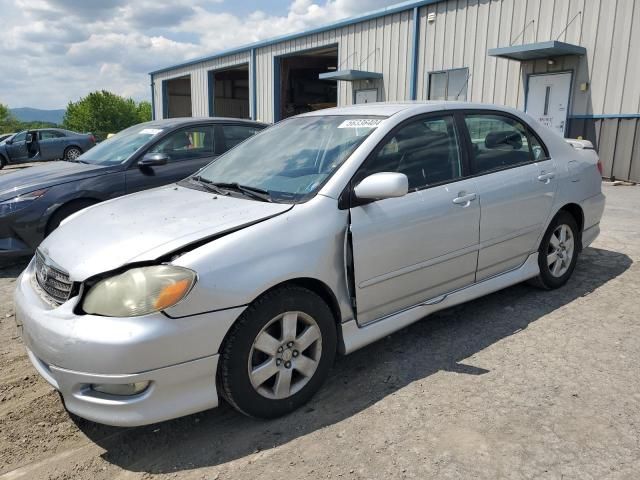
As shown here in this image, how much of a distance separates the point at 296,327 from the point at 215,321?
475mm

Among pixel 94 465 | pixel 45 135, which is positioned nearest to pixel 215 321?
pixel 94 465

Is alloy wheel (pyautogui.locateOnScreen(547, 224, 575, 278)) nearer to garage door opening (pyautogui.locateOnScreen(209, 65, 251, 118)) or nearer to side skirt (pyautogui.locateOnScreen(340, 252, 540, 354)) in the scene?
side skirt (pyautogui.locateOnScreen(340, 252, 540, 354))

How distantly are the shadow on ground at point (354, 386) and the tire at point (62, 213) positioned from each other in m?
3.19

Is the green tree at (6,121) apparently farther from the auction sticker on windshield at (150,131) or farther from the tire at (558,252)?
the tire at (558,252)

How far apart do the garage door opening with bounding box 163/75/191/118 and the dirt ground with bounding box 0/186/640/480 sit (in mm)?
28964

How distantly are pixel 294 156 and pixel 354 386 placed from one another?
146 cm

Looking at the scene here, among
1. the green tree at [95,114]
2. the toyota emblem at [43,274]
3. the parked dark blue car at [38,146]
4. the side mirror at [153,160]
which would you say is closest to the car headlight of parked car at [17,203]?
the side mirror at [153,160]

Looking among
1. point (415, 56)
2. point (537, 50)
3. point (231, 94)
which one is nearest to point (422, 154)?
point (537, 50)

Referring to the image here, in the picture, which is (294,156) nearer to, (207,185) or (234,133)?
(207,185)

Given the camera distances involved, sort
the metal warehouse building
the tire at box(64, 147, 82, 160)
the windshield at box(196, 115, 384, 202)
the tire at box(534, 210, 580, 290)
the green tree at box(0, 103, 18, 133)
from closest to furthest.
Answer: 1. the windshield at box(196, 115, 384, 202)
2. the tire at box(534, 210, 580, 290)
3. the metal warehouse building
4. the tire at box(64, 147, 82, 160)
5. the green tree at box(0, 103, 18, 133)

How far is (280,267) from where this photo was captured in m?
2.54

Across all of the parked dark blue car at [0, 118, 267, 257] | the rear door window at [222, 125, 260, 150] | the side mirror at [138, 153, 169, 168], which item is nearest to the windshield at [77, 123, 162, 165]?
the parked dark blue car at [0, 118, 267, 257]

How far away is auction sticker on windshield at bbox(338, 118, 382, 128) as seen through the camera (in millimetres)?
3262

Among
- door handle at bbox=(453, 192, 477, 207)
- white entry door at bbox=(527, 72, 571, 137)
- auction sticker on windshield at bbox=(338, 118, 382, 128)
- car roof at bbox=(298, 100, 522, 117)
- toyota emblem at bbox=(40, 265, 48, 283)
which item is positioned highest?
white entry door at bbox=(527, 72, 571, 137)
